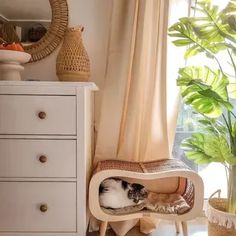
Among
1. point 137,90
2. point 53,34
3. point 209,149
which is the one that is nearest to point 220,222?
point 209,149

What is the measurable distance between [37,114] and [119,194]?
625 mm

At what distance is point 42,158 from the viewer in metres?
1.22

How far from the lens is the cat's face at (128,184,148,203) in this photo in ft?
4.72

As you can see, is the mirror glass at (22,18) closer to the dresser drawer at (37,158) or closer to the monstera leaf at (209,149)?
the dresser drawer at (37,158)

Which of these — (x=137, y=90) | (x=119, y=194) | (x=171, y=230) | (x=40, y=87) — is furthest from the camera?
(x=171, y=230)

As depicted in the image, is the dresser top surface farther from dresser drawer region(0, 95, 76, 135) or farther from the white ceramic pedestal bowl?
the white ceramic pedestal bowl

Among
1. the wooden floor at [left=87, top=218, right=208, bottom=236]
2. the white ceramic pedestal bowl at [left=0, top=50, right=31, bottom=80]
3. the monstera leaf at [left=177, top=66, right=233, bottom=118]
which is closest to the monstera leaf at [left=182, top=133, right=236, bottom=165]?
the monstera leaf at [left=177, top=66, right=233, bottom=118]

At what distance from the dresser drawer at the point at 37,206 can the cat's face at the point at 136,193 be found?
1.15 feet

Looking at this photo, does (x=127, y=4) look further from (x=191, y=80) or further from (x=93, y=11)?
(x=191, y=80)

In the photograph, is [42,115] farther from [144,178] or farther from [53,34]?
[53,34]

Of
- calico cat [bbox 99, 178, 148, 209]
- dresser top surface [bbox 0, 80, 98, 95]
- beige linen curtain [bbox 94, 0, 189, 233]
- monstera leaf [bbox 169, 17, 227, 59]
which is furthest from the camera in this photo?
beige linen curtain [bbox 94, 0, 189, 233]

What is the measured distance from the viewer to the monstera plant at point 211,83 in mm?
1240

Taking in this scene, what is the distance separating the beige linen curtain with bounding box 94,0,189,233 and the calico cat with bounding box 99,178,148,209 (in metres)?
0.23

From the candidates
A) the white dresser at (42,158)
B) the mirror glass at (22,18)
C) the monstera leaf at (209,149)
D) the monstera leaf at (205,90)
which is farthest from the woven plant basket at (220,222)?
the mirror glass at (22,18)
